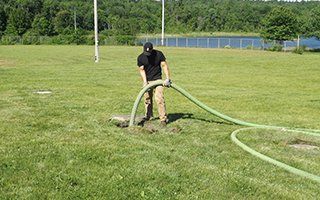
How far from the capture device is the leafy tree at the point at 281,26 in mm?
65812

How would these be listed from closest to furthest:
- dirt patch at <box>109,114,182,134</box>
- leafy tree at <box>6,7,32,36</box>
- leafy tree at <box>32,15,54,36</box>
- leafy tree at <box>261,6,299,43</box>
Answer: dirt patch at <box>109,114,182,134</box> < leafy tree at <box>261,6,299,43</box> < leafy tree at <box>6,7,32,36</box> < leafy tree at <box>32,15,54,36</box>

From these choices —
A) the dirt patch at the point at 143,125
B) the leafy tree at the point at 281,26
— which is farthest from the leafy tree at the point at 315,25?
the dirt patch at the point at 143,125

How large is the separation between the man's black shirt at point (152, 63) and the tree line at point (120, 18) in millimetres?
66035

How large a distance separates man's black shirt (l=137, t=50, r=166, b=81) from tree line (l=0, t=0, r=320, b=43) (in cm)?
6604

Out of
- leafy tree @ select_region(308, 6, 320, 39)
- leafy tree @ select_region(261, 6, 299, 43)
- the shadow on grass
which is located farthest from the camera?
leafy tree @ select_region(261, 6, 299, 43)

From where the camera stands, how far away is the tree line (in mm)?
91875

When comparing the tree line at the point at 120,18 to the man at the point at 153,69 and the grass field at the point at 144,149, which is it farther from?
the man at the point at 153,69

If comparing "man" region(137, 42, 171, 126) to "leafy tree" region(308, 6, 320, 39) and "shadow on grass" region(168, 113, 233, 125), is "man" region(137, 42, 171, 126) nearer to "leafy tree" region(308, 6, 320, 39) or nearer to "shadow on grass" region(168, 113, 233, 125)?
"shadow on grass" region(168, 113, 233, 125)

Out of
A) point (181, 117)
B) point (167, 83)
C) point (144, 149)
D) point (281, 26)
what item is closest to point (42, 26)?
point (281, 26)

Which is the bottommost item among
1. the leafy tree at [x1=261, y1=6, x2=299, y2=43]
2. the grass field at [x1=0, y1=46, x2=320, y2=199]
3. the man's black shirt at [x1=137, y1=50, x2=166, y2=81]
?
the grass field at [x1=0, y1=46, x2=320, y2=199]

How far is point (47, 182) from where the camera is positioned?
6.01 metres

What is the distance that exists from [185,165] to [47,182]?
212cm

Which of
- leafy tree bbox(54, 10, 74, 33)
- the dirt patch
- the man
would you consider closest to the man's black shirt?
the man

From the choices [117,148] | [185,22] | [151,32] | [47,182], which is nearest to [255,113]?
[117,148]
